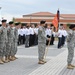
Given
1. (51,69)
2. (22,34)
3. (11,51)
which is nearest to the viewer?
(51,69)

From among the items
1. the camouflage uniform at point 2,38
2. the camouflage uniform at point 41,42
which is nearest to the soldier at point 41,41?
the camouflage uniform at point 41,42

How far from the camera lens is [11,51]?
14.0 m

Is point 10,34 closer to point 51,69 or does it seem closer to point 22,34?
point 51,69

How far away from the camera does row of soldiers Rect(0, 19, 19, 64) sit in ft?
42.2

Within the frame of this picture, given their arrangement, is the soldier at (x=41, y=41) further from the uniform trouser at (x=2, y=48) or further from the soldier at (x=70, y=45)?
the soldier at (x=70, y=45)

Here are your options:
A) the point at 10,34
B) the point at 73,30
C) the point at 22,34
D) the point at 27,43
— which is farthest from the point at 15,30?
the point at 22,34

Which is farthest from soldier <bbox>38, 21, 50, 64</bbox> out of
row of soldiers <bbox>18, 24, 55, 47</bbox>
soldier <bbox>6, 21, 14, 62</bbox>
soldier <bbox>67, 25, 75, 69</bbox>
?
row of soldiers <bbox>18, 24, 55, 47</bbox>

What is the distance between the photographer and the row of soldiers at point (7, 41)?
12852 mm

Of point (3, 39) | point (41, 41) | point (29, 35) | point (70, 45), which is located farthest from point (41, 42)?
point (29, 35)

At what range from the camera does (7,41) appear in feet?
44.0

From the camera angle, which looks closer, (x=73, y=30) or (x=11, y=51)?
(x=73, y=30)

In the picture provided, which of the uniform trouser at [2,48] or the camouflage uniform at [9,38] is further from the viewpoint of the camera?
the camouflage uniform at [9,38]

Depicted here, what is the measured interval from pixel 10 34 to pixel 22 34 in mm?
12001

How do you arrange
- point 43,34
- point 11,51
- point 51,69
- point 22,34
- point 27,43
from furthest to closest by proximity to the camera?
point 22,34 → point 27,43 → point 11,51 → point 43,34 → point 51,69
